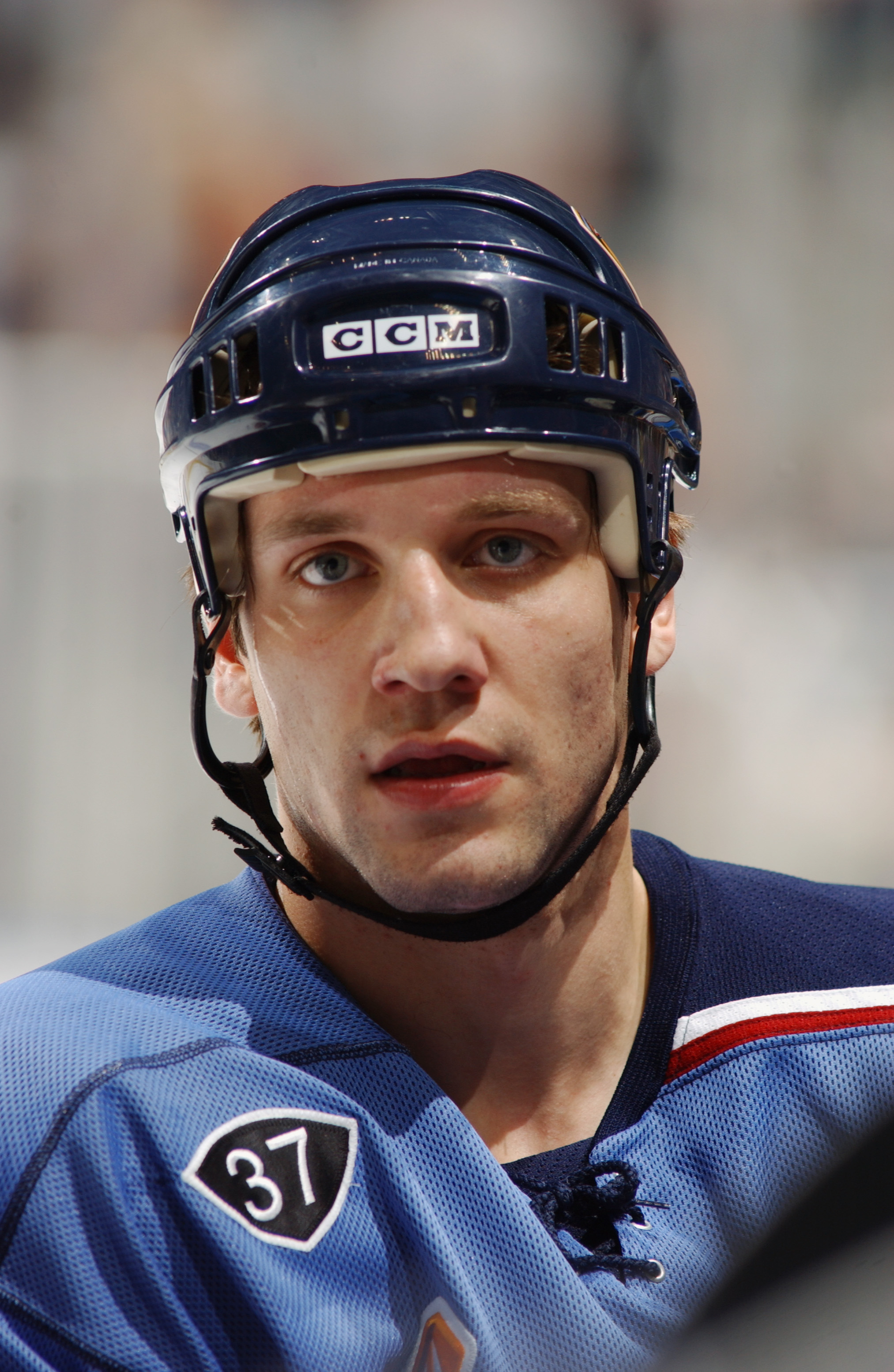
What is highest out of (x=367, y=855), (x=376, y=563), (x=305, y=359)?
(x=305, y=359)

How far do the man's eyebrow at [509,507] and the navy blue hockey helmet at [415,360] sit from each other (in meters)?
0.04

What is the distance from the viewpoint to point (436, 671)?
1075 mm

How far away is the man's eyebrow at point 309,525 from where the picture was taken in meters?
1.14

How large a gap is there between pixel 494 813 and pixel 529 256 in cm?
55

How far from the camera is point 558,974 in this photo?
1252 mm

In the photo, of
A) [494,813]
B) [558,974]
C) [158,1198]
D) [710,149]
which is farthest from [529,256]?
[710,149]

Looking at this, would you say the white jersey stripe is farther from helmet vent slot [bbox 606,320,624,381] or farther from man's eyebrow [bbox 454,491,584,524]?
helmet vent slot [bbox 606,320,624,381]

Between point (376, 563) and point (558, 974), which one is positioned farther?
point (558, 974)

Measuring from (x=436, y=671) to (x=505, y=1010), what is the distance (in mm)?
393

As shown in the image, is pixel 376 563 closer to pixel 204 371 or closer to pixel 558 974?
pixel 204 371

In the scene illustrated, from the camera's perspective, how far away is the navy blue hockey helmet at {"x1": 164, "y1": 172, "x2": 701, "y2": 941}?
3.60 feet

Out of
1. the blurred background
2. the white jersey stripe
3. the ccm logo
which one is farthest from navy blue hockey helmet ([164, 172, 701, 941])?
the blurred background

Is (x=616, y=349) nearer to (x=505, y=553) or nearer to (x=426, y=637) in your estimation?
(x=505, y=553)

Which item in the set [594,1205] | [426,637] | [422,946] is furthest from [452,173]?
[594,1205]
